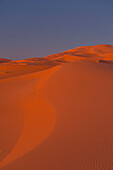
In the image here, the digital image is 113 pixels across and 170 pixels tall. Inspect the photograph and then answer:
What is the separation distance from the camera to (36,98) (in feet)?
23.0

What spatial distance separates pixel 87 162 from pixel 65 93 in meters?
4.48

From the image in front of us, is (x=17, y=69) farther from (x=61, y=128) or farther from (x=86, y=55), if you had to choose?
(x=86, y=55)

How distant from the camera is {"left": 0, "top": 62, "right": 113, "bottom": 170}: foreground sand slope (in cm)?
268

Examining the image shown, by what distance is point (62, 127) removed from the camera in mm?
4020

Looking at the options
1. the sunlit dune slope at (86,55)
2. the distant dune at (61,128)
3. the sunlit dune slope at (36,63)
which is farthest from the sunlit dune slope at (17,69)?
the sunlit dune slope at (86,55)

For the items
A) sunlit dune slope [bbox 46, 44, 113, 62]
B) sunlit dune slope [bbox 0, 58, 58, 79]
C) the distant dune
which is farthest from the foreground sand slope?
sunlit dune slope [bbox 46, 44, 113, 62]

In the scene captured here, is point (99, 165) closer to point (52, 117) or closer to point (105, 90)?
point (52, 117)

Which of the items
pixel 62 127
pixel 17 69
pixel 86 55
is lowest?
pixel 86 55

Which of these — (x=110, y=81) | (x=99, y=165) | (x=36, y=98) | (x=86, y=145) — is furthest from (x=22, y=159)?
(x=110, y=81)

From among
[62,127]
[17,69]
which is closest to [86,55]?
[17,69]

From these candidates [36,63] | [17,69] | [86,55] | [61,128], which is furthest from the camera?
[86,55]

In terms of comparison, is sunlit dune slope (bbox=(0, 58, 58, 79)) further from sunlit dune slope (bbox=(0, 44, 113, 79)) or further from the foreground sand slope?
the foreground sand slope

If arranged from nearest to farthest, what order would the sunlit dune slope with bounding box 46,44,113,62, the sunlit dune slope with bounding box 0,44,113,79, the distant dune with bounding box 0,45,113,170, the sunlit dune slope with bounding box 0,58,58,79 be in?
1. the distant dune with bounding box 0,45,113,170
2. the sunlit dune slope with bounding box 0,58,58,79
3. the sunlit dune slope with bounding box 0,44,113,79
4. the sunlit dune slope with bounding box 46,44,113,62

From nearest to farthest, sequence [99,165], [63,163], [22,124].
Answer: [99,165] → [63,163] → [22,124]
